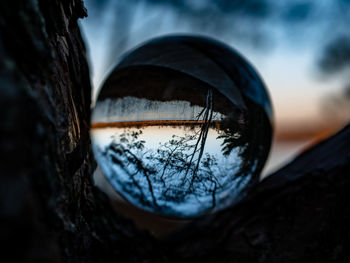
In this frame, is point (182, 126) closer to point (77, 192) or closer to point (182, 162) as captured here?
point (182, 162)

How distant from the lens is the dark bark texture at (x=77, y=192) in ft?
1.25

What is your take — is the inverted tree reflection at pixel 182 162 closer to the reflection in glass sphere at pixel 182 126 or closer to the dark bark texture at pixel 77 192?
the reflection in glass sphere at pixel 182 126

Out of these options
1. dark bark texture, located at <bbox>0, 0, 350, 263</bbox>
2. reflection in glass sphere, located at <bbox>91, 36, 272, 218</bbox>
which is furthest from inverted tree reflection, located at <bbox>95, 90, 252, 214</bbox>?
dark bark texture, located at <bbox>0, 0, 350, 263</bbox>

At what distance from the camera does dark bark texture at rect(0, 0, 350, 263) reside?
0.38m

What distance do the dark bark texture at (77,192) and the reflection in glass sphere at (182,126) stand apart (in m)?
0.13

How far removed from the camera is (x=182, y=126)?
0.88 meters

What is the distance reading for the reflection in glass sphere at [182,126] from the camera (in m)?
0.89

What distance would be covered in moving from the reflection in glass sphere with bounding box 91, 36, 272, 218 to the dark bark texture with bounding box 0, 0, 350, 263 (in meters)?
0.13

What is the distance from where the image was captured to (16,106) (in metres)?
0.37

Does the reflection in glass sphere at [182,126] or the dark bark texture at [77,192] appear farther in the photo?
the reflection in glass sphere at [182,126]

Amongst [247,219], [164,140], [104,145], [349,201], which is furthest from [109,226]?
[349,201]

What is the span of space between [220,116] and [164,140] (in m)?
0.22

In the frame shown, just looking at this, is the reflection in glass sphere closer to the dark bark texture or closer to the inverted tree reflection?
the inverted tree reflection

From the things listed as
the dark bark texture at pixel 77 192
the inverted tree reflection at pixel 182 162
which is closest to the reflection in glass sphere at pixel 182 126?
the inverted tree reflection at pixel 182 162
